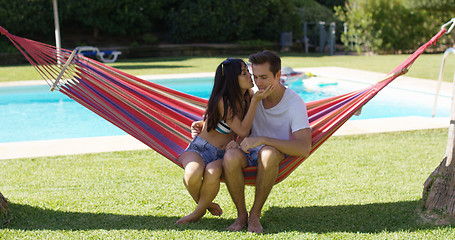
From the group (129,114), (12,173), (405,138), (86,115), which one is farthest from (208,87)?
(129,114)

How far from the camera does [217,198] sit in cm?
286

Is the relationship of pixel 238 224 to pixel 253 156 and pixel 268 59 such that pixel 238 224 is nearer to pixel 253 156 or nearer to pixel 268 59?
pixel 253 156

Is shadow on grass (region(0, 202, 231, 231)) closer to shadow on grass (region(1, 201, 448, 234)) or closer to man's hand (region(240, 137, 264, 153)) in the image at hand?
shadow on grass (region(1, 201, 448, 234))

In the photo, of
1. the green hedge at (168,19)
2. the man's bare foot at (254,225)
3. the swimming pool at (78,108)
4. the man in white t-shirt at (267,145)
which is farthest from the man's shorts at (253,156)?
the green hedge at (168,19)

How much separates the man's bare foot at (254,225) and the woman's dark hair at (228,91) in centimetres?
46

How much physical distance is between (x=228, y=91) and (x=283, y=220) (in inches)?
26.5

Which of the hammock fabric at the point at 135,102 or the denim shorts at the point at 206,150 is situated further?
the hammock fabric at the point at 135,102

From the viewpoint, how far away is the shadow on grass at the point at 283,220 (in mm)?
2346

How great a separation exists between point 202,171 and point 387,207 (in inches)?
39.2

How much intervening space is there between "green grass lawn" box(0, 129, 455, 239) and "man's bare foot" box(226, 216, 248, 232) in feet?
0.12

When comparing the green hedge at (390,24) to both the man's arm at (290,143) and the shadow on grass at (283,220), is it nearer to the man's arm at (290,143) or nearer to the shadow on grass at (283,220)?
the shadow on grass at (283,220)

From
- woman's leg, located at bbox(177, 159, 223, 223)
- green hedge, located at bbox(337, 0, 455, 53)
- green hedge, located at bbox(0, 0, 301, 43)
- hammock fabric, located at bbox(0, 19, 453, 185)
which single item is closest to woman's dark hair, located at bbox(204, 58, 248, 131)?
woman's leg, located at bbox(177, 159, 223, 223)

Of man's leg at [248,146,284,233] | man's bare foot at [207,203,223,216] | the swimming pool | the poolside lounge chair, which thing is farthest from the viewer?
the poolside lounge chair

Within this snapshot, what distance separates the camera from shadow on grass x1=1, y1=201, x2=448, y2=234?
7.70 feet
